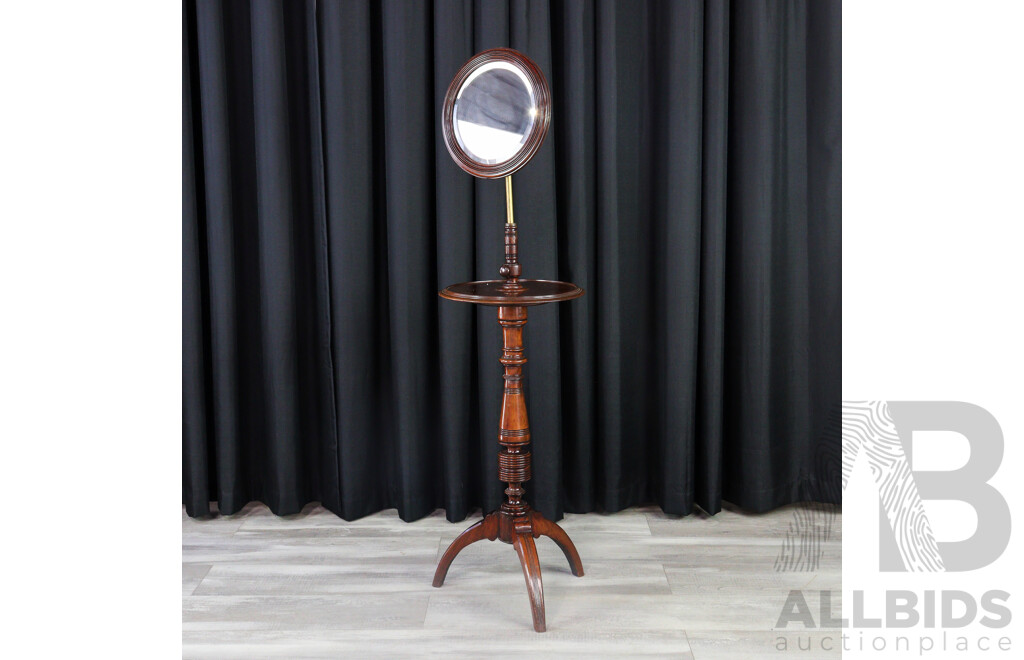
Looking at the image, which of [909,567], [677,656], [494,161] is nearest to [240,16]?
[494,161]

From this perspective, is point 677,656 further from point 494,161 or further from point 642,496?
point 494,161

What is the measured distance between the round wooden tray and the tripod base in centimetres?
54

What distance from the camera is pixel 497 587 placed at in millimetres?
1852

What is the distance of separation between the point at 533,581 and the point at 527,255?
2.86 feet

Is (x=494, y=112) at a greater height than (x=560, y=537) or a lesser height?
greater

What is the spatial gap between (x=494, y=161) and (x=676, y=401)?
89 cm

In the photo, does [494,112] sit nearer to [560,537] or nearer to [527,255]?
[527,255]

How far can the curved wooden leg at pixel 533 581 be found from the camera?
1.66 meters

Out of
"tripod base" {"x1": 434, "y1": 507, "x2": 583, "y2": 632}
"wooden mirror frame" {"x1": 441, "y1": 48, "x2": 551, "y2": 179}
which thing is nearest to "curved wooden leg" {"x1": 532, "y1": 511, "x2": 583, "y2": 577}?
"tripod base" {"x1": 434, "y1": 507, "x2": 583, "y2": 632}

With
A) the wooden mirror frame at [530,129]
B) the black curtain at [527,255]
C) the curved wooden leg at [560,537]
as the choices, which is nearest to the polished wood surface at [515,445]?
the curved wooden leg at [560,537]

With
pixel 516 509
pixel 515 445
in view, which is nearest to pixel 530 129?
pixel 515 445

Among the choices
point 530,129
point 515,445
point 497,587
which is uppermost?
point 530,129

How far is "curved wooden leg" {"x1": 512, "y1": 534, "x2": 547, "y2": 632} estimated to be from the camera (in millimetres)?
1662

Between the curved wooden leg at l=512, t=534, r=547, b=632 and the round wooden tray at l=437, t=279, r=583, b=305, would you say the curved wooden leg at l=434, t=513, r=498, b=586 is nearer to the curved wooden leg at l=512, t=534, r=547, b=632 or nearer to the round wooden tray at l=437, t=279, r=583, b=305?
the curved wooden leg at l=512, t=534, r=547, b=632
